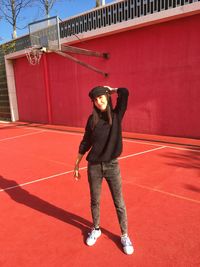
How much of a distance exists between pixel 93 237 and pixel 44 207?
1.38 m

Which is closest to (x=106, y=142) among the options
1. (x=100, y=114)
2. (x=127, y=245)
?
(x=100, y=114)

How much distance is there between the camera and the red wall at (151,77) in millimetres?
8664

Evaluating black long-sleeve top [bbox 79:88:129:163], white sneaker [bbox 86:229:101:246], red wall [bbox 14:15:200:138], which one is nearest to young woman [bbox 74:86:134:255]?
black long-sleeve top [bbox 79:88:129:163]

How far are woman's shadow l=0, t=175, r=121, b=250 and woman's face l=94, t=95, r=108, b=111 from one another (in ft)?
5.21

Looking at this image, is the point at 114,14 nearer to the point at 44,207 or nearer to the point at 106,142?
the point at 44,207

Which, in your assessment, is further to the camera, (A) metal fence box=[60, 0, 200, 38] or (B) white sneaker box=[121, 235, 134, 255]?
(A) metal fence box=[60, 0, 200, 38]

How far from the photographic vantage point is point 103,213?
4211 mm

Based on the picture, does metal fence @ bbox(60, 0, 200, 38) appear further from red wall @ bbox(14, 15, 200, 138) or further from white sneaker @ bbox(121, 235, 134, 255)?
white sneaker @ bbox(121, 235, 134, 255)

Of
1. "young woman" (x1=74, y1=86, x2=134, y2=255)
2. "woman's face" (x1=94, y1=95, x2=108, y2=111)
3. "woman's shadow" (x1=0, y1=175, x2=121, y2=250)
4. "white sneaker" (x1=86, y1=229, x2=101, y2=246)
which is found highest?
"woman's face" (x1=94, y1=95, x2=108, y2=111)

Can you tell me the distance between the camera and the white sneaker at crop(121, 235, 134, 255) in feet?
10.5

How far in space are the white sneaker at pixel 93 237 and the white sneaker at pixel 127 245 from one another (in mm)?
346

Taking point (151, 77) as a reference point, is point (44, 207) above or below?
below

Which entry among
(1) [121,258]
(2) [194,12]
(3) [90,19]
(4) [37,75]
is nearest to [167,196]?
(1) [121,258]

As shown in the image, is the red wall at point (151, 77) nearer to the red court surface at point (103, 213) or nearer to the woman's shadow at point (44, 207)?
the red court surface at point (103, 213)
